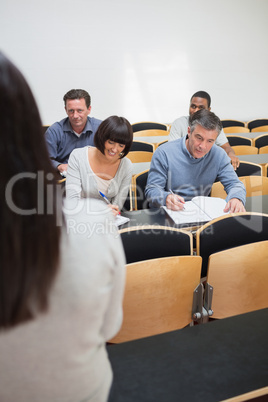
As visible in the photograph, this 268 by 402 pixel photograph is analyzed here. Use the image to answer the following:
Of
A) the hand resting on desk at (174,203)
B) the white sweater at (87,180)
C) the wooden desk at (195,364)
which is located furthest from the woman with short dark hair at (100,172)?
the wooden desk at (195,364)

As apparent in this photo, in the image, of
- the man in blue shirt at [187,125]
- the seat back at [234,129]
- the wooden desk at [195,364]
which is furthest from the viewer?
the seat back at [234,129]

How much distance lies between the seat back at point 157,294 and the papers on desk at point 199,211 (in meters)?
0.46

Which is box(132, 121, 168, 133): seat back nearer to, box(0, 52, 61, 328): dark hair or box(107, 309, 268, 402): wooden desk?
box(107, 309, 268, 402): wooden desk

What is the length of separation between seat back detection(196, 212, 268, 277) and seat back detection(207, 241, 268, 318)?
0.20m

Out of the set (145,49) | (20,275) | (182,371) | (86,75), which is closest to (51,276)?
(20,275)

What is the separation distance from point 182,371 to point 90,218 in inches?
24.7

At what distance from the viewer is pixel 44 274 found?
485mm

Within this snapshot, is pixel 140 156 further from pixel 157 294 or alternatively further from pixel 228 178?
pixel 157 294

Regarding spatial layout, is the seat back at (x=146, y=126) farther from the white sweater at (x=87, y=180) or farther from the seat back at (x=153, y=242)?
the seat back at (x=153, y=242)

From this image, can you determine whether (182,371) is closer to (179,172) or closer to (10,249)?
(10,249)

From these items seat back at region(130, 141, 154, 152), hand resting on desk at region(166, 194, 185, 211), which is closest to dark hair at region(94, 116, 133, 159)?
hand resting on desk at region(166, 194, 185, 211)

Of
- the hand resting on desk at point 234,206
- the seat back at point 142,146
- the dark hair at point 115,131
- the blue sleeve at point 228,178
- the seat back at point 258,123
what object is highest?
the seat back at point 258,123

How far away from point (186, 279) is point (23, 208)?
3.41 feet

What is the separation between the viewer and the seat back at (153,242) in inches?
57.6
